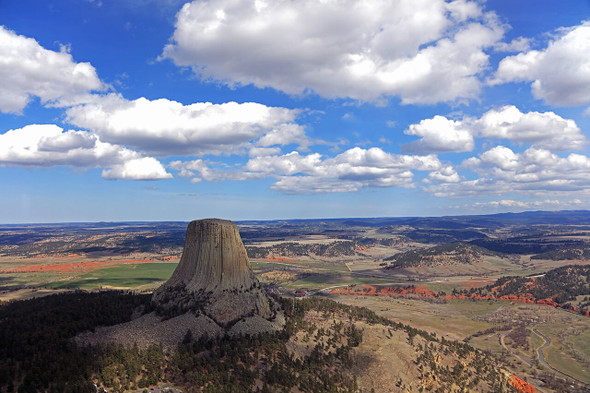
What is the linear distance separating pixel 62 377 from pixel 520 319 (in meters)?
115

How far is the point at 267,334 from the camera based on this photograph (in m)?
50.0

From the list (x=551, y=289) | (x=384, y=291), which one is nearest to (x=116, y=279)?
(x=384, y=291)

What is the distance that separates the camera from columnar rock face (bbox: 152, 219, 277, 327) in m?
53.2

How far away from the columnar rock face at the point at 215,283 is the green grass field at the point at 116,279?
329 feet

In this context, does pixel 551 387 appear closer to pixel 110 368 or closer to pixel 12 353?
pixel 110 368

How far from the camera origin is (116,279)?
16912cm

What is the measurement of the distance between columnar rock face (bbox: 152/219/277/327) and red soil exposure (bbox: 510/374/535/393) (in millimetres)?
38716

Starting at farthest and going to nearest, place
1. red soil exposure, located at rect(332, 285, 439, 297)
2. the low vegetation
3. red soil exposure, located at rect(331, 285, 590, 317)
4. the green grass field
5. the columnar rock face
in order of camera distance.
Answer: the green grass field
red soil exposure, located at rect(332, 285, 439, 297)
red soil exposure, located at rect(331, 285, 590, 317)
the columnar rock face
the low vegetation

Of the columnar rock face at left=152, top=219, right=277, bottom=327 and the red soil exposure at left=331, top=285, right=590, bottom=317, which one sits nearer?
the columnar rock face at left=152, top=219, right=277, bottom=327

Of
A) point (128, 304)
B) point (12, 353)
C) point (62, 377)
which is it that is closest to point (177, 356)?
point (62, 377)

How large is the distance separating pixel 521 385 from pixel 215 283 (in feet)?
166

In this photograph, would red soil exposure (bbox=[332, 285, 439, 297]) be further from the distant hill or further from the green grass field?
the green grass field

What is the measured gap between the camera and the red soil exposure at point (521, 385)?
2251 inches

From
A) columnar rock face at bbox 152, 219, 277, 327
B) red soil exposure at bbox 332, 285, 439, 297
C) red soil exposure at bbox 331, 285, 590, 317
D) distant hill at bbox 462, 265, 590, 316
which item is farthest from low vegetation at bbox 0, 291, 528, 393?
distant hill at bbox 462, 265, 590, 316
